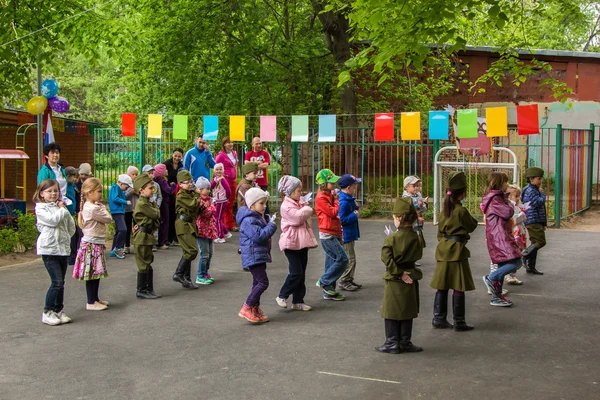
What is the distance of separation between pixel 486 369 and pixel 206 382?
7.63 feet

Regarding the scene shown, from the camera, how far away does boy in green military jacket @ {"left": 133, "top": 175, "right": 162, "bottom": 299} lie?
30.1 feet

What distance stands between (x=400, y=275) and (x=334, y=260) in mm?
2138

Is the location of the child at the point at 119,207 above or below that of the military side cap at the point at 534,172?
below

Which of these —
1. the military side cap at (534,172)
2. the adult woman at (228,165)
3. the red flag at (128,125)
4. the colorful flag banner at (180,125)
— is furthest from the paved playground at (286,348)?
the red flag at (128,125)

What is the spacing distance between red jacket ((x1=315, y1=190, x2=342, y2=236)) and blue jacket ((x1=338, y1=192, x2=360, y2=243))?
24 cm

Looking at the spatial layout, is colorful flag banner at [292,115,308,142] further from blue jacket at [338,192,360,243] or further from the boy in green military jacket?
the boy in green military jacket

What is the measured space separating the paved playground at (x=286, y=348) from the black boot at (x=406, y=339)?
0.09 m

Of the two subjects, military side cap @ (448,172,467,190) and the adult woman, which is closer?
military side cap @ (448,172,467,190)

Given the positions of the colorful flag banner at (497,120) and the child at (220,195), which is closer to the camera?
the child at (220,195)

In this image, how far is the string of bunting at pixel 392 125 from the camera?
14250 mm

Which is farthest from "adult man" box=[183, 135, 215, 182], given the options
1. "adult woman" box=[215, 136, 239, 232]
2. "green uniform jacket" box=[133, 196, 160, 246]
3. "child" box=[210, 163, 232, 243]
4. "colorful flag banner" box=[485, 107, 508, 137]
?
"colorful flag banner" box=[485, 107, 508, 137]

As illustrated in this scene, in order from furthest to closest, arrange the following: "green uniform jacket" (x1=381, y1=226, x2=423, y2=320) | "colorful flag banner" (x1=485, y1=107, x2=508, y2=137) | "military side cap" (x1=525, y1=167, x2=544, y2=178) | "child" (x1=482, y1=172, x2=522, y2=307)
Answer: "colorful flag banner" (x1=485, y1=107, x2=508, y2=137) → "military side cap" (x1=525, y1=167, x2=544, y2=178) → "child" (x1=482, y1=172, x2=522, y2=307) → "green uniform jacket" (x1=381, y1=226, x2=423, y2=320)

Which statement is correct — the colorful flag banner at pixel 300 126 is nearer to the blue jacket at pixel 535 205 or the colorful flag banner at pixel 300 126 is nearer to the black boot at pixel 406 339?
the blue jacket at pixel 535 205

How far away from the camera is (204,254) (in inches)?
396
